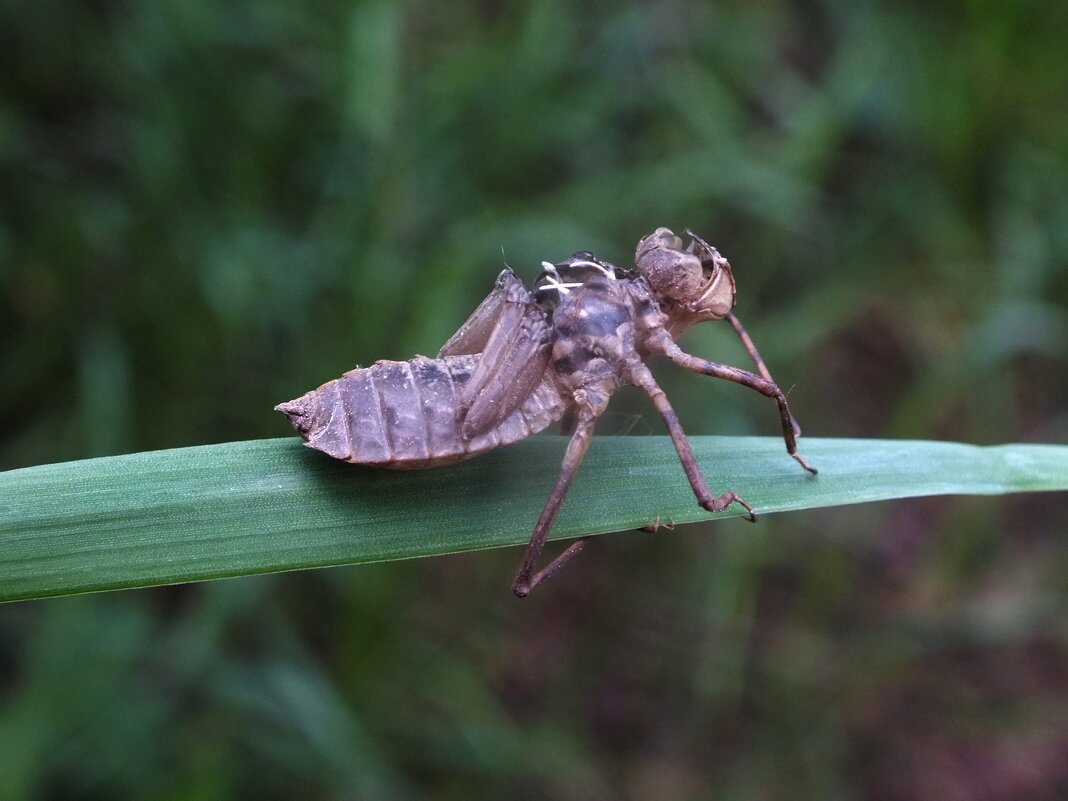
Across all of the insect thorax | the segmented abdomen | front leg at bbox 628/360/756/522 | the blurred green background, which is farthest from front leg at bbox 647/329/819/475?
the blurred green background

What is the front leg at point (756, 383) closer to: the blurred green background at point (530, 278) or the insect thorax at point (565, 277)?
the insect thorax at point (565, 277)

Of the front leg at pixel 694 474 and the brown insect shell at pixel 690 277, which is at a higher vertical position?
the brown insect shell at pixel 690 277

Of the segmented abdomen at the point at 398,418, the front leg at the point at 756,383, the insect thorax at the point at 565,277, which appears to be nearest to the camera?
the segmented abdomen at the point at 398,418

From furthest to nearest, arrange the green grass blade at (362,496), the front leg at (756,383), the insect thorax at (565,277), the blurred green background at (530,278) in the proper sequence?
the blurred green background at (530,278)
the insect thorax at (565,277)
the front leg at (756,383)
the green grass blade at (362,496)

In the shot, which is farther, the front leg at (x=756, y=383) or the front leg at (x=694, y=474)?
the front leg at (x=756, y=383)

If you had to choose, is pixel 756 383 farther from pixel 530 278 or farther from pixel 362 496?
pixel 530 278

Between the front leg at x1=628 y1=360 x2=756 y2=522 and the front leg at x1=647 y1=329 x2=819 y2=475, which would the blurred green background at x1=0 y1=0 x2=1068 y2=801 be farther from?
the front leg at x1=628 y1=360 x2=756 y2=522

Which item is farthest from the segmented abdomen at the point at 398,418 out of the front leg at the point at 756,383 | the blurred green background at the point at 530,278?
the blurred green background at the point at 530,278

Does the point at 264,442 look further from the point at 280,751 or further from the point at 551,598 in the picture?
the point at 551,598
